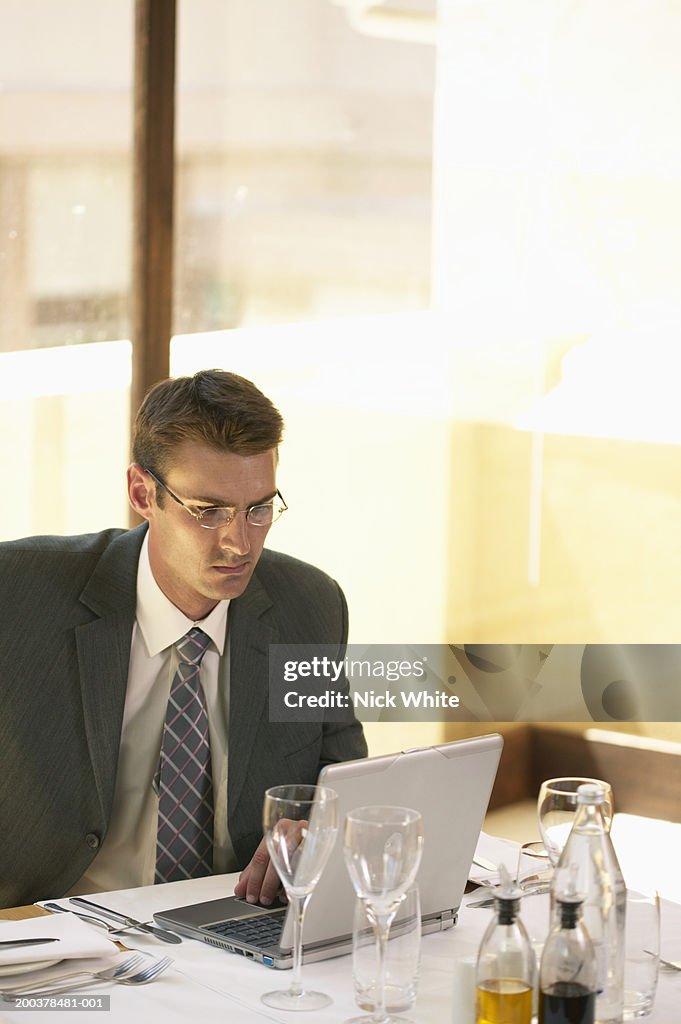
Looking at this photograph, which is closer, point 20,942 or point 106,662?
point 20,942

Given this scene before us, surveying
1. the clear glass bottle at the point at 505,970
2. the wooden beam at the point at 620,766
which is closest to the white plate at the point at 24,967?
the clear glass bottle at the point at 505,970

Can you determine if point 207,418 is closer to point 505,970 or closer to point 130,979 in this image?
point 130,979

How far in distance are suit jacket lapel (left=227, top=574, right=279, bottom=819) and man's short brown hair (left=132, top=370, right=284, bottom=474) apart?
0.89ft

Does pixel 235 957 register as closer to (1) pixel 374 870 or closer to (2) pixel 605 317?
(1) pixel 374 870

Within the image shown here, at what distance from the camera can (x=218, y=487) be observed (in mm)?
2000

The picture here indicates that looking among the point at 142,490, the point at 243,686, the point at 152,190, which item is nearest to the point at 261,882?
the point at 243,686

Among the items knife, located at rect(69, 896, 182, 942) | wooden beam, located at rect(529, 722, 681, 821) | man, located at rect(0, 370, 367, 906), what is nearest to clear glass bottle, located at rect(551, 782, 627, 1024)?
knife, located at rect(69, 896, 182, 942)

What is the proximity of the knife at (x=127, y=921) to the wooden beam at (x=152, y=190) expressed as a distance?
6.30 ft

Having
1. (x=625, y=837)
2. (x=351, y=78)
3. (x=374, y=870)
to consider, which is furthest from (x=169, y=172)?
(x=374, y=870)

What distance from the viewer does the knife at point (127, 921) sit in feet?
4.99

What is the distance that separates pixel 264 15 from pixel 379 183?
54 centimetres

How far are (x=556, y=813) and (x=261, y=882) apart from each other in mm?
380

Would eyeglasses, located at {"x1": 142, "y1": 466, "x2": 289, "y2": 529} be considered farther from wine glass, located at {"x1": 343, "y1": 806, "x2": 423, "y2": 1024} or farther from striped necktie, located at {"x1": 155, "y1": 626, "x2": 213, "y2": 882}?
wine glass, located at {"x1": 343, "y1": 806, "x2": 423, "y2": 1024}

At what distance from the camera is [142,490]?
209 cm
